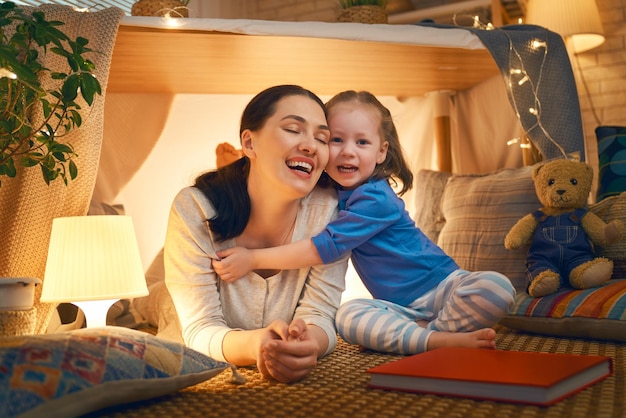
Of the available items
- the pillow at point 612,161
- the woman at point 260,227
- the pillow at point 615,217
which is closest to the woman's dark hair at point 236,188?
the woman at point 260,227

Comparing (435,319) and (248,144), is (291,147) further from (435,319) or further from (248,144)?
(435,319)

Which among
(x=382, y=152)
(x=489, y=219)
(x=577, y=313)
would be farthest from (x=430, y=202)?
(x=577, y=313)

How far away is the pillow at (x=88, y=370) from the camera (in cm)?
78

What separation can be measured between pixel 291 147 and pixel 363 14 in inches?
38.6

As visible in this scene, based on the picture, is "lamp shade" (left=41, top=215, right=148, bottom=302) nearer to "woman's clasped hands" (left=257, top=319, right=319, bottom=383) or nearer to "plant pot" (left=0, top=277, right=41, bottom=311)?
"plant pot" (left=0, top=277, right=41, bottom=311)

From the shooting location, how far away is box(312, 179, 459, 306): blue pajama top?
54.7 inches

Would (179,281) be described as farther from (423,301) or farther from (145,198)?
(145,198)

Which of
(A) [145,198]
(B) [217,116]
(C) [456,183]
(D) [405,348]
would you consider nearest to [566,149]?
(C) [456,183]

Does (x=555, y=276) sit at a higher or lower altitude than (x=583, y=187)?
lower

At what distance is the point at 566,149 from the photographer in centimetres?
199

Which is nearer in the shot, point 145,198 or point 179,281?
point 179,281

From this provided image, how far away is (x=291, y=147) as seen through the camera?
1264 millimetres

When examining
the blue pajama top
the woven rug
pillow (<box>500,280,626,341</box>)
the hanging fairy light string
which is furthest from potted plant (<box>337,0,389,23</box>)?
the woven rug

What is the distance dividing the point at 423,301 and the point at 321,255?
256 millimetres
